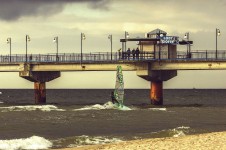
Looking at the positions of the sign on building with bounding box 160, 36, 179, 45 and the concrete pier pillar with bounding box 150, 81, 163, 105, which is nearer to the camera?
the sign on building with bounding box 160, 36, 179, 45

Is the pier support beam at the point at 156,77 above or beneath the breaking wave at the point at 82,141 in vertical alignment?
above

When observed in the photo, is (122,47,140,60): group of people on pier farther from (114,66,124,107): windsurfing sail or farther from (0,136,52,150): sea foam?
(0,136,52,150): sea foam

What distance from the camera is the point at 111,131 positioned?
52.4 metres

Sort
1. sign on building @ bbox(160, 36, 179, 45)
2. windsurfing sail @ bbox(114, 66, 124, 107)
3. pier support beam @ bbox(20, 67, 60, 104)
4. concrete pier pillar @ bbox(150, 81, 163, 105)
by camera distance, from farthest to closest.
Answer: pier support beam @ bbox(20, 67, 60, 104) < concrete pier pillar @ bbox(150, 81, 163, 105) < sign on building @ bbox(160, 36, 179, 45) < windsurfing sail @ bbox(114, 66, 124, 107)

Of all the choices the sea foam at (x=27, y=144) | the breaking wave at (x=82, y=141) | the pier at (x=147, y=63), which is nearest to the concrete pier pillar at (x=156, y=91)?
the pier at (x=147, y=63)

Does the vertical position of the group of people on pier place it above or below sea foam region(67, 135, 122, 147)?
above

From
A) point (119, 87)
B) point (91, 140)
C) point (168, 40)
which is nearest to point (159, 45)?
point (168, 40)

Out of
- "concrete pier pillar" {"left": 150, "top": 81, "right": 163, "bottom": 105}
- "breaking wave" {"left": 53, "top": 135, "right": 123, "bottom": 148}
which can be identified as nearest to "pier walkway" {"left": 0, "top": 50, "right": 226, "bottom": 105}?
"concrete pier pillar" {"left": 150, "top": 81, "right": 163, "bottom": 105}

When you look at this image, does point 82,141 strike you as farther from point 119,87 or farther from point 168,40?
point 168,40

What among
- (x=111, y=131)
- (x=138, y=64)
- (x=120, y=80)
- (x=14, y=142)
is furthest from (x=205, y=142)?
(x=138, y=64)

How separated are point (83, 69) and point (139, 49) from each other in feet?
33.9

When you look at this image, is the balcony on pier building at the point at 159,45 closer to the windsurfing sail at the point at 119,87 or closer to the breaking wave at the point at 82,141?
the windsurfing sail at the point at 119,87

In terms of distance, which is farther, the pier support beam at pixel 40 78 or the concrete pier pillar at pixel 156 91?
the pier support beam at pixel 40 78

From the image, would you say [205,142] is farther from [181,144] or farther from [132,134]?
[132,134]
